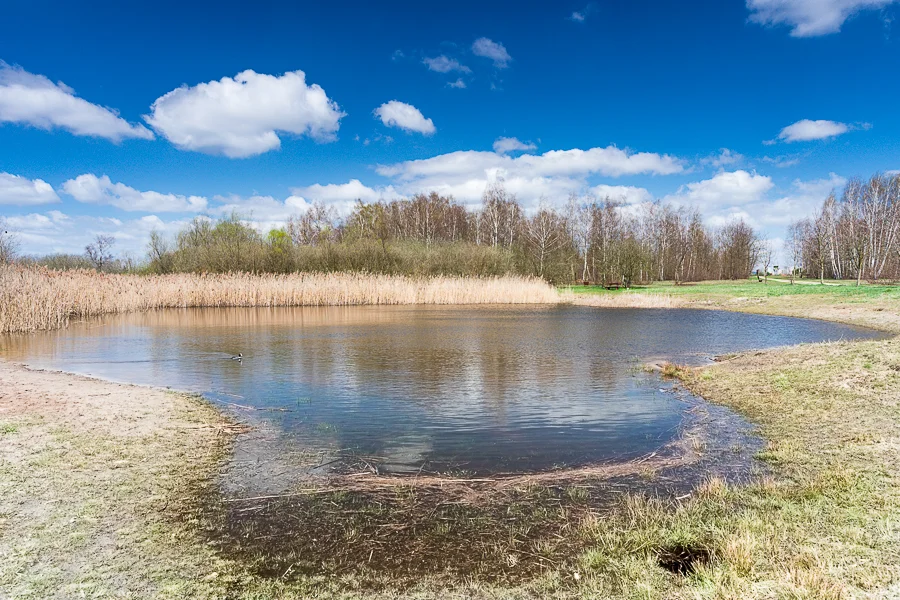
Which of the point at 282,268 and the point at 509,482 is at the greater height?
the point at 282,268

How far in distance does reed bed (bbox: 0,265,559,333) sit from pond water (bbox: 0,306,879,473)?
66.7 inches

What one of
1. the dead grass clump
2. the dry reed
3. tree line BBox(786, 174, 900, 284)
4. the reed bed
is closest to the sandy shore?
the dead grass clump

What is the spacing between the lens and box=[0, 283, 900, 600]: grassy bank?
313 cm

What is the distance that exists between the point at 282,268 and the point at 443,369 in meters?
27.2

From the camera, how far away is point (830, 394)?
7258mm

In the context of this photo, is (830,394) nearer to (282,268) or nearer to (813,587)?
(813,587)

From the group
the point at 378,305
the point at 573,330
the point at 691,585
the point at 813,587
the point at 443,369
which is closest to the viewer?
the point at 813,587

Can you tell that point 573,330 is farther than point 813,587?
Yes

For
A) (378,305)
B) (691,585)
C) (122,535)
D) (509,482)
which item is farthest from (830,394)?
(378,305)

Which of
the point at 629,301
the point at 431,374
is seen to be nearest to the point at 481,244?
the point at 629,301

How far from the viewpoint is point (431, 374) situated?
10.6 meters

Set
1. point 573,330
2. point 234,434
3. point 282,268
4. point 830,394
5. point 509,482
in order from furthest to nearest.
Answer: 1. point 282,268
2. point 573,330
3. point 830,394
4. point 234,434
5. point 509,482

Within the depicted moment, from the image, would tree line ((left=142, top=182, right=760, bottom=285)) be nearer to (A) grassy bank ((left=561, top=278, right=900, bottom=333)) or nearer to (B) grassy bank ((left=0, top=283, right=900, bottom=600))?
(A) grassy bank ((left=561, top=278, right=900, bottom=333))

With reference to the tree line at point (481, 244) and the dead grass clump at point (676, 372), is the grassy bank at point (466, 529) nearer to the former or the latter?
the dead grass clump at point (676, 372)
